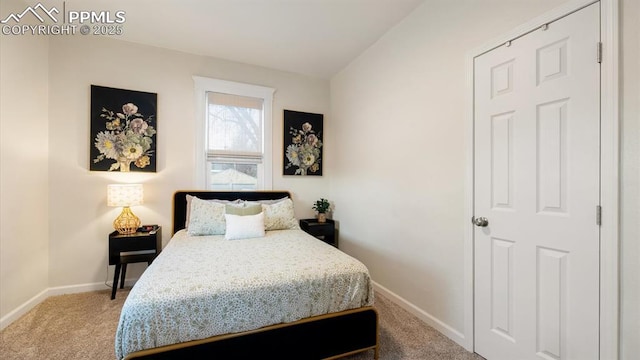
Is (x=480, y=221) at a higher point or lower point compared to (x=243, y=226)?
higher

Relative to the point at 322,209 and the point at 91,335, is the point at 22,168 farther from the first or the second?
the point at 322,209

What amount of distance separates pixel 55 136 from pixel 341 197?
11.0 feet

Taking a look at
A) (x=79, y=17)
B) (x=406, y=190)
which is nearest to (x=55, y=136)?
(x=79, y=17)

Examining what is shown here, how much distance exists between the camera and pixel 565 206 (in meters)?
1.38

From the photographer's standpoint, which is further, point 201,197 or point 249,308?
point 201,197

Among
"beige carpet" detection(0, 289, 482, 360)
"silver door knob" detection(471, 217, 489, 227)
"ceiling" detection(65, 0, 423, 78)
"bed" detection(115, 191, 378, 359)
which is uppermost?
"ceiling" detection(65, 0, 423, 78)

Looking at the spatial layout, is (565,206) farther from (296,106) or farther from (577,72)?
(296,106)

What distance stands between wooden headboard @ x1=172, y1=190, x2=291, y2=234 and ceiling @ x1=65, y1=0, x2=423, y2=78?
177 centimetres

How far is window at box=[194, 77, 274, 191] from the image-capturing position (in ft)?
10.7

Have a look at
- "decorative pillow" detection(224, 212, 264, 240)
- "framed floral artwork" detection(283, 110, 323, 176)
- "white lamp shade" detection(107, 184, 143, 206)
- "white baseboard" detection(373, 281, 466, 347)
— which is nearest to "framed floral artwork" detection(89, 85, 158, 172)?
"white lamp shade" detection(107, 184, 143, 206)

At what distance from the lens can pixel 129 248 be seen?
8.52ft

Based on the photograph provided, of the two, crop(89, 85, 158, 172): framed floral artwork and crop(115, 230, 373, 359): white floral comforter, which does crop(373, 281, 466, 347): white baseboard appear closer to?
crop(115, 230, 373, 359): white floral comforter

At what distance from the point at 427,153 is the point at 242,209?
2.00 m

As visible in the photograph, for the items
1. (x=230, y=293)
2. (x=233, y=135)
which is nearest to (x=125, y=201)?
(x=233, y=135)
